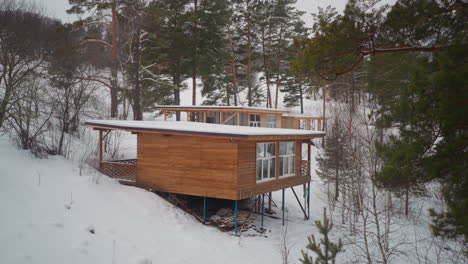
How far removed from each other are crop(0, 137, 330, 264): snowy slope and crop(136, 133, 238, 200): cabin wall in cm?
77

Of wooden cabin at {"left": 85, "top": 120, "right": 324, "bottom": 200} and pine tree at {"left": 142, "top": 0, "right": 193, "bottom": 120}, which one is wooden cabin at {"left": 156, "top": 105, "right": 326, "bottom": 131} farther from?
wooden cabin at {"left": 85, "top": 120, "right": 324, "bottom": 200}

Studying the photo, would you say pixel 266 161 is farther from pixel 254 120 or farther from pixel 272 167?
pixel 254 120

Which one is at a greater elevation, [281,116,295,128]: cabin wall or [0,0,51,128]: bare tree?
[0,0,51,128]: bare tree

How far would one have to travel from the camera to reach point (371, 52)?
669 cm

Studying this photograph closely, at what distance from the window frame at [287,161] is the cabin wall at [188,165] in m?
2.91

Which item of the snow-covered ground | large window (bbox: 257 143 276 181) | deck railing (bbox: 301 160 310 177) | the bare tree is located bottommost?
the snow-covered ground

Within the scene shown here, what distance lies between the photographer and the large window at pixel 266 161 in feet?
40.2

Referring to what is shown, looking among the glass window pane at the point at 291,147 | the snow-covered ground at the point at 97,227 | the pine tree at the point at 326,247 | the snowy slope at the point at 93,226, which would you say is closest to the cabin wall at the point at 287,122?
the glass window pane at the point at 291,147

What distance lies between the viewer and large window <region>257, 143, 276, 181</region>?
12250 millimetres

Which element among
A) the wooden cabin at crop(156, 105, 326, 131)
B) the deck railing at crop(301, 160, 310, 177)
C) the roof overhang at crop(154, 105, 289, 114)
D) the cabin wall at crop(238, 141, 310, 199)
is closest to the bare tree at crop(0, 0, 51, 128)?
the cabin wall at crop(238, 141, 310, 199)

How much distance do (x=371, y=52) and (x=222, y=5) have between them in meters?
18.1

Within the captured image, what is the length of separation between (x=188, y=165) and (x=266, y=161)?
3.03 metres

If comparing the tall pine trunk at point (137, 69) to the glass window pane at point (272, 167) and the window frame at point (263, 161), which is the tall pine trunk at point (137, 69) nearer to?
the window frame at point (263, 161)

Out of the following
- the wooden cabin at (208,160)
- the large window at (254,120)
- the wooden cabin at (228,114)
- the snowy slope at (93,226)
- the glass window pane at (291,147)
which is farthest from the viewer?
the large window at (254,120)
